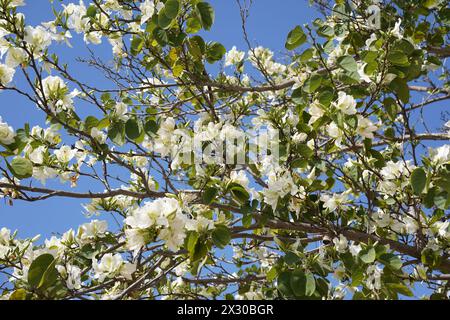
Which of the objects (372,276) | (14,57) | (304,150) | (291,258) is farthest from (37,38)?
(372,276)

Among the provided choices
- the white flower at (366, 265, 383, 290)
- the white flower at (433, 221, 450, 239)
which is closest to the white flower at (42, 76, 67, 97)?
the white flower at (366, 265, 383, 290)

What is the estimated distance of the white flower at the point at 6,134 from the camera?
5.13 feet

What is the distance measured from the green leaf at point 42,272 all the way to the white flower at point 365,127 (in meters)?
1.17

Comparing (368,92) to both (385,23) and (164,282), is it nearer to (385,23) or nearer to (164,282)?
(385,23)

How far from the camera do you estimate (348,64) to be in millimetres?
1688

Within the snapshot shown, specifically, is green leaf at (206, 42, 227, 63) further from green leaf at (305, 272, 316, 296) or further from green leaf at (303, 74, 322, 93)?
green leaf at (305, 272, 316, 296)

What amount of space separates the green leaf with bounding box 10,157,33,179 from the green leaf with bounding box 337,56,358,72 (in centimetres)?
120

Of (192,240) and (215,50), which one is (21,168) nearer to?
(192,240)

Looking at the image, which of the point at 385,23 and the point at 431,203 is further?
the point at 385,23

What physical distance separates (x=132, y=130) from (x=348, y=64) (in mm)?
879

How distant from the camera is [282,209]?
1.77 meters
